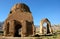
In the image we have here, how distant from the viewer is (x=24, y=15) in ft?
54.2

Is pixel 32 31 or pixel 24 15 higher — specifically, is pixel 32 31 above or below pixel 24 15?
below

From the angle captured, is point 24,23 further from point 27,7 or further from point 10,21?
point 27,7

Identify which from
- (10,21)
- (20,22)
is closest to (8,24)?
(10,21)

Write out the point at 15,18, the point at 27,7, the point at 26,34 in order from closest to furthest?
the point at 26,34 → the point at 15,18 → the point at 27,7

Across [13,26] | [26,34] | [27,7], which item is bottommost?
[26,34]

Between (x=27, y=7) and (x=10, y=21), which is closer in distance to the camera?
(x=10, y=21)

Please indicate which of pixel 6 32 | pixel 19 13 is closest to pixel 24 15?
pixel 19 13

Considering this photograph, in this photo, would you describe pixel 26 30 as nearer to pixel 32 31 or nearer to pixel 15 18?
pixel 32 31

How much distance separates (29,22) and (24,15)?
1222mm

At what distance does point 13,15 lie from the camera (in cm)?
1678

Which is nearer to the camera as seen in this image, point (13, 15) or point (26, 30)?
point (26, 30)

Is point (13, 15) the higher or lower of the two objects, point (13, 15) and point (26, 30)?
the higher


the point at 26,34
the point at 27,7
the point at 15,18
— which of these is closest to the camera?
the point at 26,34

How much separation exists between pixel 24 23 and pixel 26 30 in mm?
933
